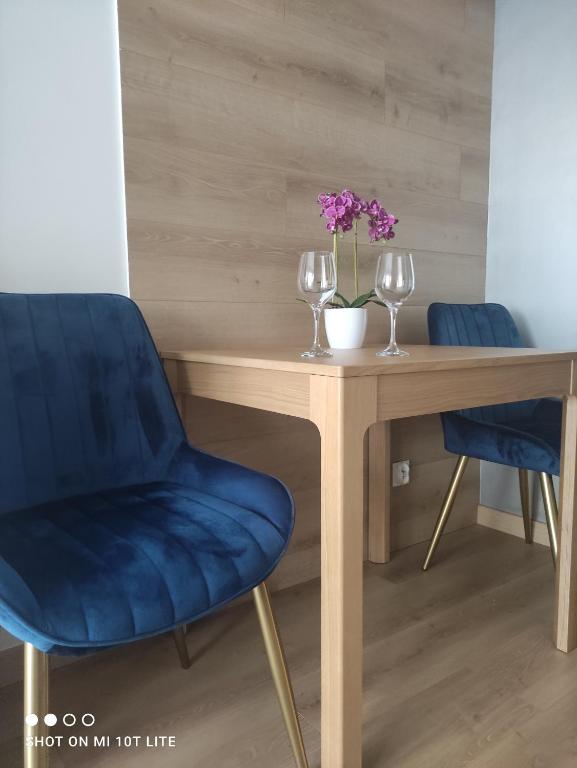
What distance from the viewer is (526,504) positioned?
2078 mm

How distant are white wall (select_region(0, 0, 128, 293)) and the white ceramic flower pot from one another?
0.52 m

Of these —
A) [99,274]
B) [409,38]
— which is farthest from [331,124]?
[99,274]

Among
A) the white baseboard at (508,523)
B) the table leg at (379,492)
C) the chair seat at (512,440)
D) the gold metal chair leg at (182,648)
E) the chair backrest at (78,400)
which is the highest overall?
the chair backrest at (78,400)

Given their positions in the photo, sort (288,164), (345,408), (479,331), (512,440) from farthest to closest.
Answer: (479,331) < (288,164) < (512,440) < (345,408)

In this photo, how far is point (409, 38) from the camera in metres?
1.95

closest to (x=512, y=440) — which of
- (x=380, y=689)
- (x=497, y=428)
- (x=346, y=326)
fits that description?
(x=497, y=428)

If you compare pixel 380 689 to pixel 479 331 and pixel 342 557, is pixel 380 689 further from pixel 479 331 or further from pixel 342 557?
pixel 479 331

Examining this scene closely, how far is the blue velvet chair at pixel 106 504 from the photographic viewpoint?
0.81 metres

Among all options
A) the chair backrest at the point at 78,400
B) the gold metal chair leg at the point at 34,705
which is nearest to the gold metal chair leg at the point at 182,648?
the chair backrest at the point at 78,400

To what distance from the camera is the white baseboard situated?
6.92 feet

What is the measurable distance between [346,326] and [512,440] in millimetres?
583

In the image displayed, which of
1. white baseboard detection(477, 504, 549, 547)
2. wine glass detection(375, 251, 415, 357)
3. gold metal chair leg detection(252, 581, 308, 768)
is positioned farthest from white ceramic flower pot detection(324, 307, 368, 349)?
white baseboard detection(477, 504, 549, 547)

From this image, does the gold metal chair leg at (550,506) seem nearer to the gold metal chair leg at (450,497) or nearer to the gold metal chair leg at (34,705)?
the gold metal chair leg at (450,497)

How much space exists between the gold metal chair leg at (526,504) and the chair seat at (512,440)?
258mm
